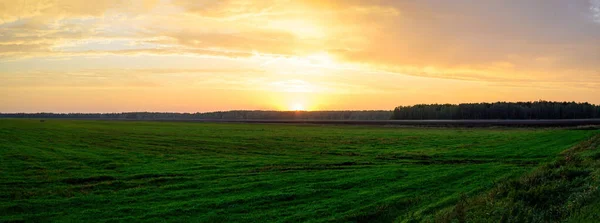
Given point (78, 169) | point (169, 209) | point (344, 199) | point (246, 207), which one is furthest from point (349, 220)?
point (78, 169)

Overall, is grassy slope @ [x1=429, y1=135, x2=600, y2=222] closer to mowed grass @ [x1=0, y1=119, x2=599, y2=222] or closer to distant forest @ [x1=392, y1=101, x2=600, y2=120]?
mowed grass @ [x1=0, y1=119, x2=599, y2=222]

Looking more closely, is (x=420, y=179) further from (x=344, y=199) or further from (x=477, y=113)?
(x=477, y=113)

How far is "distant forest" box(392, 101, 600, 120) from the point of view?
141 m

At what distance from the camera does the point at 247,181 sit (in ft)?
91.1

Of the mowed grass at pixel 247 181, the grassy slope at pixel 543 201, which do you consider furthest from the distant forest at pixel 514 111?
the grassy slope at pixel 543 201

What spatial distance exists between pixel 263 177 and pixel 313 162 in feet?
26.3

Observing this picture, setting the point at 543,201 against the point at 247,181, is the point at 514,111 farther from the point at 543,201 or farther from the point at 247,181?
the point at 543,201

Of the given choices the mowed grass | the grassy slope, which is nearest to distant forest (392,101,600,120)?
the mowed grass

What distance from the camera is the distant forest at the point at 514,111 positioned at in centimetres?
14138

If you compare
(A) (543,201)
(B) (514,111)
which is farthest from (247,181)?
(B) (514,111)

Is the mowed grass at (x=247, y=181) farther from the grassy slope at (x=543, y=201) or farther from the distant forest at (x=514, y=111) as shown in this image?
the distant forest at (x=514, y=111)

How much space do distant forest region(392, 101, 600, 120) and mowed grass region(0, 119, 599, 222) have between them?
107103 millimetres

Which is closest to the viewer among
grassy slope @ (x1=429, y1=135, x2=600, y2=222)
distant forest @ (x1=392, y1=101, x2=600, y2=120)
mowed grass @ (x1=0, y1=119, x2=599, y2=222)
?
grassy slope @ (x1=429, y1=135, x2=600, y2=222)

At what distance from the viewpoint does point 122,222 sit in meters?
20.0
